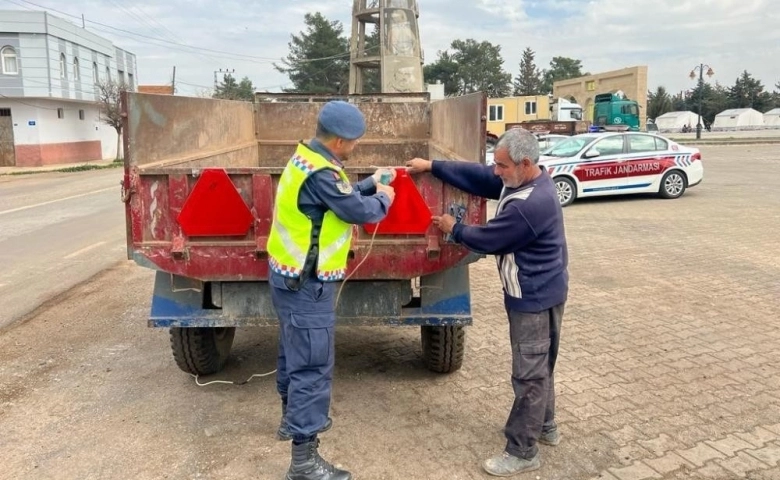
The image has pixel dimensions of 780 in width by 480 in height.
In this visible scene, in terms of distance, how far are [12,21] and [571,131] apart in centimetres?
2729

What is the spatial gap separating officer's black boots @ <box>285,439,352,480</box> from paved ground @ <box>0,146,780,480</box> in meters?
0.18

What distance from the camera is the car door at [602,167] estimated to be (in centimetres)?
1348

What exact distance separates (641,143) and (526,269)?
1163cm

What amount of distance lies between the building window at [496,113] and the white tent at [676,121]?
108ft

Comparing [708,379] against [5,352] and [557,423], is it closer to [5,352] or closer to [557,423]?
[557,423]

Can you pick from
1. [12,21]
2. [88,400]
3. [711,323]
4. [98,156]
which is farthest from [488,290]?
[98,156]

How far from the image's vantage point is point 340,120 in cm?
310

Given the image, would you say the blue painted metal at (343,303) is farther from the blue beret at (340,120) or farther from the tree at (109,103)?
the tree at (109,103)

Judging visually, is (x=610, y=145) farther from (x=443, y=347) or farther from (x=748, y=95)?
(x=748, y=95)

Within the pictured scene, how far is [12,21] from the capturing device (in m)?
32.3

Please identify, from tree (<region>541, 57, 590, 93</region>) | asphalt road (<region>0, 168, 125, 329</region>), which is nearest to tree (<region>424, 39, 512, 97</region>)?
tree (<region>541, 57, 590, 93</region>)

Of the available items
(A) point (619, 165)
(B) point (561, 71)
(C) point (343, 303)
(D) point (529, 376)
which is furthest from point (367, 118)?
(B) point (561, 71)

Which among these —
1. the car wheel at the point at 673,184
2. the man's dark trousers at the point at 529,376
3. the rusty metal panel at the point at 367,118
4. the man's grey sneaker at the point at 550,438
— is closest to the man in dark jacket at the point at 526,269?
the man's dark trousers at the point at 529,376

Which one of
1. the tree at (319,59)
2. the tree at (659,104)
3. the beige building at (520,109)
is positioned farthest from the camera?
the tree at (659,104)
